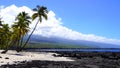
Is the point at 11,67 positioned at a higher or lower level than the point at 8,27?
lower

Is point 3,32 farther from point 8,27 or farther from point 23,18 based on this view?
point 23,18

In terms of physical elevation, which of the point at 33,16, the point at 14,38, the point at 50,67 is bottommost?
the point at 50,67

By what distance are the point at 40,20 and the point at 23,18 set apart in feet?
17.5

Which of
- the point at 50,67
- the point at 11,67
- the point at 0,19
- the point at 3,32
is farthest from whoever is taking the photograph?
the point at 3,32

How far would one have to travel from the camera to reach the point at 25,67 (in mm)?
42406

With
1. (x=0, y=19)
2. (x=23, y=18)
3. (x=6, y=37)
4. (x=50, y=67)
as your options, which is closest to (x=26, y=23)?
(x=23, y=18)

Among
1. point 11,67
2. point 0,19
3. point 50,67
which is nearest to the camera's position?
point 11,67

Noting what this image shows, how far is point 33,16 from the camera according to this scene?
88.1 m

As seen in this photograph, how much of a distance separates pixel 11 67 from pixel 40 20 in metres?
47.2

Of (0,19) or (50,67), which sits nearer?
(50,67)

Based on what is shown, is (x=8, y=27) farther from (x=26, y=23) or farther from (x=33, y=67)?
(x=33, y=67)

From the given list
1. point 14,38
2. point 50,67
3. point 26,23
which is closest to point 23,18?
point 26,23

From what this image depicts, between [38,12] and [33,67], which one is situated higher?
[38,12]

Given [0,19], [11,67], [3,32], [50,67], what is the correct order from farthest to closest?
[3,32] < [0,19] < [50,67] < [11,67]
